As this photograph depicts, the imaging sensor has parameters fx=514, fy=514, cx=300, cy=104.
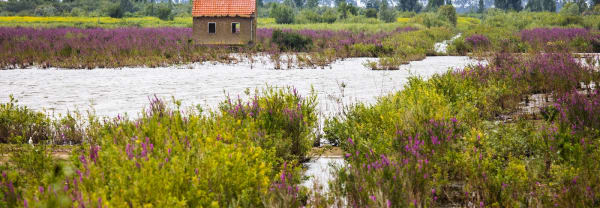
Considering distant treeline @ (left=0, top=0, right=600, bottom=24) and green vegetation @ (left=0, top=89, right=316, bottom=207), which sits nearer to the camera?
green vegetation @ (left=0, top=89, right=316, bottom=207)

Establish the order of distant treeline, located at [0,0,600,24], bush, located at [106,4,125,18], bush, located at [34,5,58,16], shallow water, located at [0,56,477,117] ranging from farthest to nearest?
bush, located at [34,5,58,16] → bush, located at [106,4,125,18] → distant treeline, located at [0,0,600,24] → shallow water, located at [0,56,477,117]

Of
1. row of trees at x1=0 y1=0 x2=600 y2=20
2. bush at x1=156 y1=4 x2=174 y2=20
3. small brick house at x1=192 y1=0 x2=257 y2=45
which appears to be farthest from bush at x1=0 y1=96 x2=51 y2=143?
bush at x1=156 y1=4 x2=174 y2=20

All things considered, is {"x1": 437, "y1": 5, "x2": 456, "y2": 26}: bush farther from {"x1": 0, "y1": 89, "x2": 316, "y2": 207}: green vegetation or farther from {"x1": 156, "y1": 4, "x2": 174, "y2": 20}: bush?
{"x1": 0, "y1": 89, "x2": 316, "y2": 207}: green vegetation

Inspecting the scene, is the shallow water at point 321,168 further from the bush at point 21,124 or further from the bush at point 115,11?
the bush at point 115,11

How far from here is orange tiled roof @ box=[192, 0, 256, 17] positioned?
26.9 metres

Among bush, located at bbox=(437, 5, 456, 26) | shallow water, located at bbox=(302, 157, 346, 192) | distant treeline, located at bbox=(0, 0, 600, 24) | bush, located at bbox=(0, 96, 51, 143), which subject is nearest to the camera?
shallow water, located at bbox=(302, 157, 346, 192)

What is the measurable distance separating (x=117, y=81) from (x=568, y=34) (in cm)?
2330

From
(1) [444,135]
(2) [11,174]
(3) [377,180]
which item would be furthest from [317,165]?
(2) [11,174]

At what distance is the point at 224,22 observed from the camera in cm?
2725

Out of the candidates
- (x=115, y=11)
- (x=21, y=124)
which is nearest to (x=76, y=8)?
(x=115, y=11)

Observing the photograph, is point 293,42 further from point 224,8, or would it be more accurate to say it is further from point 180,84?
point 180,84

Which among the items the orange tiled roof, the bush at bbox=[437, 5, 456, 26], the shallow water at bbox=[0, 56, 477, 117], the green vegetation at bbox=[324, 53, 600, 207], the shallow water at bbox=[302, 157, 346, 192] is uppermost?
the bush at bbox=[437, 5, 456, 26]

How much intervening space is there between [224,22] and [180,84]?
1485cm

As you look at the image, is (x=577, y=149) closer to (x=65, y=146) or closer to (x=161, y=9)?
(x=65, y=146)
